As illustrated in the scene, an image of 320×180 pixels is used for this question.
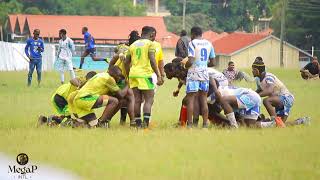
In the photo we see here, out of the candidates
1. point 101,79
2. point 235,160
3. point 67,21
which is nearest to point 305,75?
point 101,79

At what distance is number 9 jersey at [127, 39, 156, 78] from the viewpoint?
15586mm

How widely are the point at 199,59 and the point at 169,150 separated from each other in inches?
140

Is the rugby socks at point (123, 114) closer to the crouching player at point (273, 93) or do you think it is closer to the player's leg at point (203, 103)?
the player's leg at point (203, 103)

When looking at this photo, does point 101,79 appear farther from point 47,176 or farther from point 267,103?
point 47,176

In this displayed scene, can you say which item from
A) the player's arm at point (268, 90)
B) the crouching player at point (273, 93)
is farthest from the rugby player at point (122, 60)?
the player's arm at point (268, 90)

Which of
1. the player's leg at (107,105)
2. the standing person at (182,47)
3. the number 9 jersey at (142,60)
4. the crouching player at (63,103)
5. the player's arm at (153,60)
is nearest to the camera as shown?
the player's leg at (107,105)

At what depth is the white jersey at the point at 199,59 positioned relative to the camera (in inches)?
607

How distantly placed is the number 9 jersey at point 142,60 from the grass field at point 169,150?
38.7 inches

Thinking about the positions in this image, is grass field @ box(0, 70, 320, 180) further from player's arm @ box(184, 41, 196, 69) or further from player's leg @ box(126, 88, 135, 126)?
player's arm @ box(184, 41, 196, 69)

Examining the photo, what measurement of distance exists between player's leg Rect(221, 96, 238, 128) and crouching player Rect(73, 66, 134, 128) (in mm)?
1759

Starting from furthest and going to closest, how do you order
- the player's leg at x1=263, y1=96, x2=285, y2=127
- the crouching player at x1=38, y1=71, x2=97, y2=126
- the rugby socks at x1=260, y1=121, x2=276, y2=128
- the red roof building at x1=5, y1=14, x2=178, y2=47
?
1. the red roof building at x1=5, y1=14, x2=178, y2=47
2. the player's leg at x1=263, y1=96, x2=285, y2=127
3. the crouching player at x1=38, y1=71, x2=97, y2=126
4. the rugby socks at x1=260, y1=121, x2=276, y2=128

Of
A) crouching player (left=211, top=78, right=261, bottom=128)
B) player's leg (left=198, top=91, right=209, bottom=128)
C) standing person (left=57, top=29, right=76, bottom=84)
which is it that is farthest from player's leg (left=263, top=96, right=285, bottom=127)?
standing person (left=57, top=29, right=76, bottom=84)

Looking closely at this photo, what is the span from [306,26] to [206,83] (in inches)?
3095

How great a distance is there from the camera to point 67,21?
8644 centimetres
